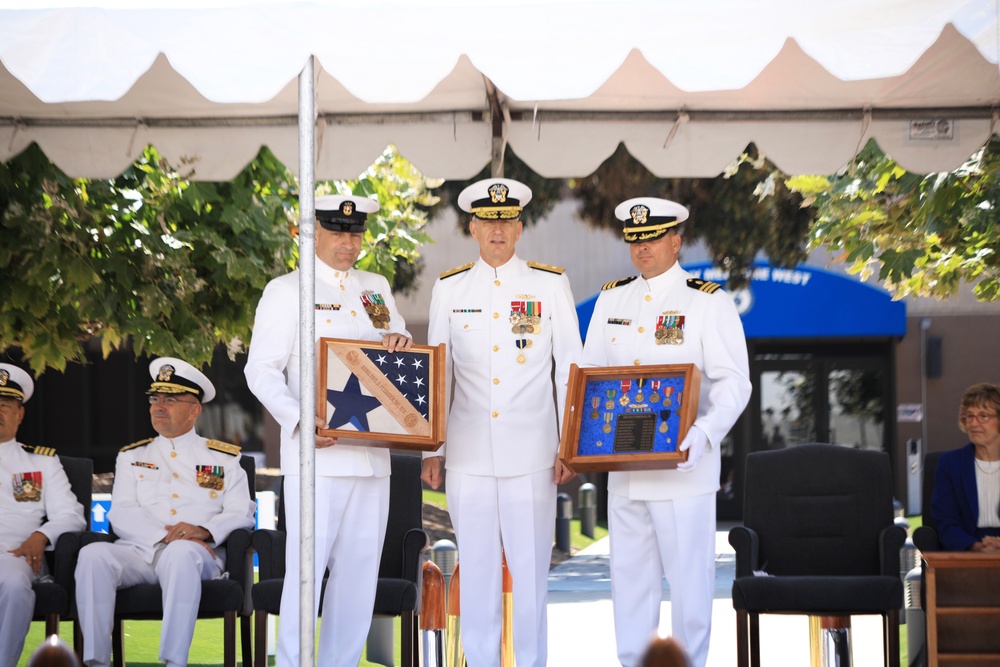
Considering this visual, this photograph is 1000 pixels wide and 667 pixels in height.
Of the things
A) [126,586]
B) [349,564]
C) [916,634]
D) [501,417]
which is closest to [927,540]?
[916,634]

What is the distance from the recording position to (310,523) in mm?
4406

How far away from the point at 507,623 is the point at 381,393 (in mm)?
1326

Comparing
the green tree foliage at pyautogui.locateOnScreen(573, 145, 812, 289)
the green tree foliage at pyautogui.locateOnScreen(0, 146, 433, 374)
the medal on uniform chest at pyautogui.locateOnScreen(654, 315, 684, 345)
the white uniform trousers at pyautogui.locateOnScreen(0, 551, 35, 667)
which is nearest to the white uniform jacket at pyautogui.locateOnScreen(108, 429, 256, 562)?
the white uniform trousers at pyautogui.locateOnScreen(0, 551, 35, 667)

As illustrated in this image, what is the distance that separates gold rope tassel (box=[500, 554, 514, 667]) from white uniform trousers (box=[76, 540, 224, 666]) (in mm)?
1408

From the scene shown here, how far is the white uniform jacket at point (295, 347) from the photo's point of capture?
5.46 metres

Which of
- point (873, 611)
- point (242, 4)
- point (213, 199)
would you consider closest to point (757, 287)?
point (213, 199)

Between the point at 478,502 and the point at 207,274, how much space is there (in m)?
3.65

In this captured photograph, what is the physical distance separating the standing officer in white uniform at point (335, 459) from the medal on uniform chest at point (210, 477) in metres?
1.05

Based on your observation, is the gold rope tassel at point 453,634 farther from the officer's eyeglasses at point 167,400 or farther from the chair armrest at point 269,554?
the officer's eyeglasses at point 167,400

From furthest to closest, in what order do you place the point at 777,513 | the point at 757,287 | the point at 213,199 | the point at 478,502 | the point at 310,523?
1. the point at 757,287
2. the point at 213,199
3. the point at 777,513
4. the point at 478,502
5. the point at 310,523

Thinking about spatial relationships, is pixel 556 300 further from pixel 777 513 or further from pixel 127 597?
pixel 127 597

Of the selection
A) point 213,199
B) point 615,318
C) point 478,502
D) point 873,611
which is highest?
point 213,199

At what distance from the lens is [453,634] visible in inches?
252

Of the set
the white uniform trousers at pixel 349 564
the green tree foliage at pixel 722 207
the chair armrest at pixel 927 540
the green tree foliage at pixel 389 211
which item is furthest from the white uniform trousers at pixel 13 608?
the green tree foliage at pixel 722 207
